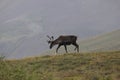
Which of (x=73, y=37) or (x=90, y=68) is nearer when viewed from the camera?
(x=90, y=68)

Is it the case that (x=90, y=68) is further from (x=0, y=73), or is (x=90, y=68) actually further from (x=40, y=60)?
(x=0, y=73)

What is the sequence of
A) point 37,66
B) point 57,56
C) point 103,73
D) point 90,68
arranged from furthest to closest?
point 57,56
point 37,66
point 90,68
point 103,73

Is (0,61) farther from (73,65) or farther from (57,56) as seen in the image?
(57,56)

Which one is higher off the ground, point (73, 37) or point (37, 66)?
point (73, 37)

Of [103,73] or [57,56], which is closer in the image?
[103,73]

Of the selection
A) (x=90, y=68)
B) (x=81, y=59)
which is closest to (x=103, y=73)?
(x=90, y=68)

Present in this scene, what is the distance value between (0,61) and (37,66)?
2025 centimetres

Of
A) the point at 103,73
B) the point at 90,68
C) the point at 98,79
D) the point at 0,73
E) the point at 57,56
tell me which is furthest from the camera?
the point at 57,56

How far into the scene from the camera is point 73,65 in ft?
134

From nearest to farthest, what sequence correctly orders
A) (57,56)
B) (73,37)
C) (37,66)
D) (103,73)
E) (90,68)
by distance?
(103,73) → (90,68) → (37,66) → (57,56) → (73,37)

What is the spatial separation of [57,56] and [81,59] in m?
3.09

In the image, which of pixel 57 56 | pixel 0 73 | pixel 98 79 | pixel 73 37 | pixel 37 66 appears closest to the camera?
pixel 0 73

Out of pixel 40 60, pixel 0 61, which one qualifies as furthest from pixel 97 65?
pixel 0 61

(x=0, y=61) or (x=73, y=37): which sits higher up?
(x=73, y=37)
